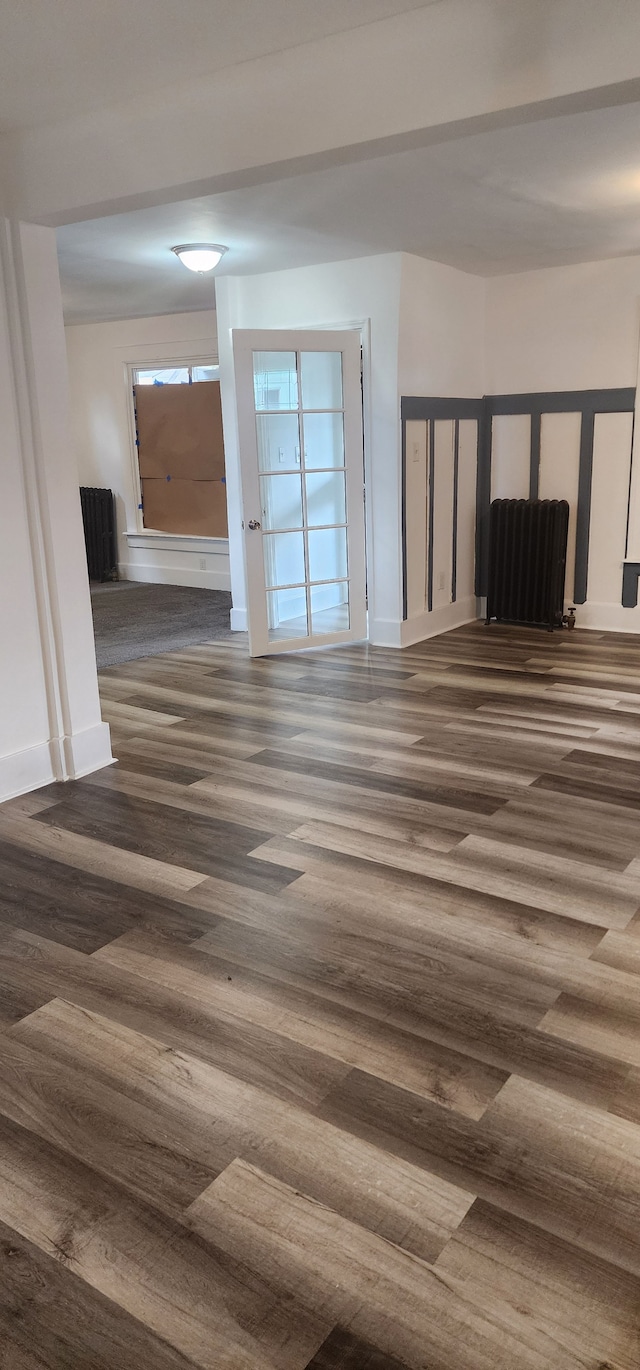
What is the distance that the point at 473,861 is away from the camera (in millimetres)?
3076

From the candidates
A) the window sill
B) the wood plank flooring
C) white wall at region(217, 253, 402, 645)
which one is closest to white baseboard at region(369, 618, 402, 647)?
Result: white wall at region(217, 253, 402, 645)

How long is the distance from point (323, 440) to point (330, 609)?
1.09m

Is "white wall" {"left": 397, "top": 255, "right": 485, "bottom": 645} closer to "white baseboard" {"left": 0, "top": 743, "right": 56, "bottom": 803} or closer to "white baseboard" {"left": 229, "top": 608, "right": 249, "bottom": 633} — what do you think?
"white baseboard" {"left": 229, "top": 608, "right": 249, "bottom": 633}

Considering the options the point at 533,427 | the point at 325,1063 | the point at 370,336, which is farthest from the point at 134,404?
the point at 325,1063

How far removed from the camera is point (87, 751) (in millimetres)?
4043

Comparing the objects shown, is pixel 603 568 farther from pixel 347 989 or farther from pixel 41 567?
pixel 347 989

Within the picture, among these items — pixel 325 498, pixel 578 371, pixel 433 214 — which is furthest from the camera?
pixel 578 371

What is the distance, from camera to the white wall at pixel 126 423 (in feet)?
27.5

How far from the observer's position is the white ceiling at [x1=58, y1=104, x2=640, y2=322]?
358 centimetres

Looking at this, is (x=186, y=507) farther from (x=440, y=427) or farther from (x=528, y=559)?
(x=528, y=559)

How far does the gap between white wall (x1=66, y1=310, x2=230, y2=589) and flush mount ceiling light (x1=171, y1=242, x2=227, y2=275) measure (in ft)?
9.62

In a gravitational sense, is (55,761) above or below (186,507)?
below

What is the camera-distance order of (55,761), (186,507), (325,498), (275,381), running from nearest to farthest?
(55,761) → (275,381) → (325,498) → (186,507)

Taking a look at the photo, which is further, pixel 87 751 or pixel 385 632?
pixel 385 632
